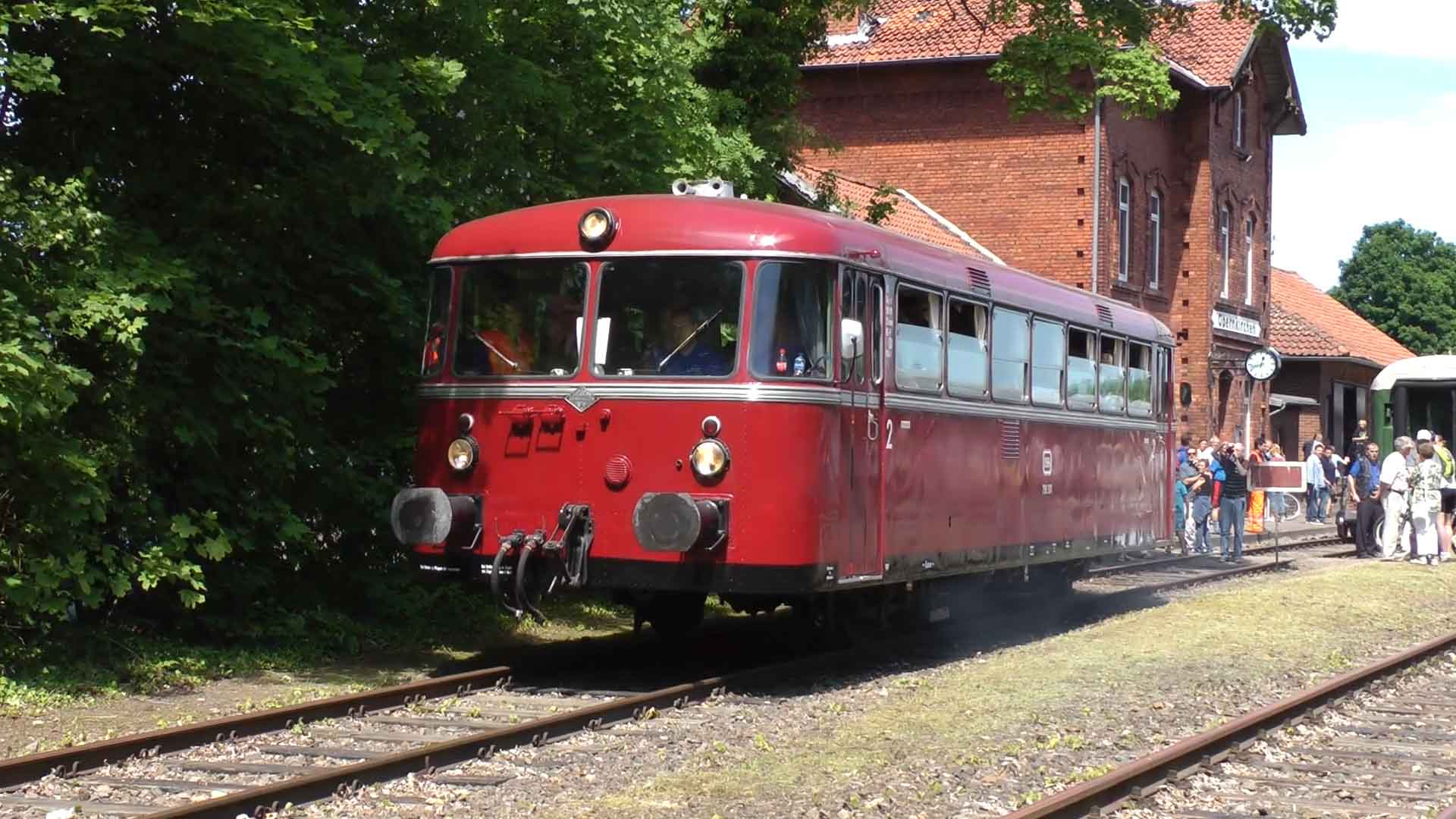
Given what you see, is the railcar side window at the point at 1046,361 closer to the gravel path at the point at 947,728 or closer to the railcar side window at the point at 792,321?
the gravel path at the point at 947,728

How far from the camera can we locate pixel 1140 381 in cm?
1811

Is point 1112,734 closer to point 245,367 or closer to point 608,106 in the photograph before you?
point 245,367

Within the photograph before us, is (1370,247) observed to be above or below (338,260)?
above

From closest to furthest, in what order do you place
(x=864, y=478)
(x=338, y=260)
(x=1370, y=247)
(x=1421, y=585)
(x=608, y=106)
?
1. (x=864, y=478)
2. (x=338, y=260)
3. (x=608, y=106)
4. (x=1421, y=585)
5. (x=1370, y=247)

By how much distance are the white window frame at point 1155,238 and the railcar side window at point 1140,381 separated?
856 inches

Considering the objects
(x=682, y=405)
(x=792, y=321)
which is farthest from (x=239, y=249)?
(x=792, y=321)

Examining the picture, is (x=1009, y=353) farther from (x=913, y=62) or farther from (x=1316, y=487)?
(x=1316, y=487)

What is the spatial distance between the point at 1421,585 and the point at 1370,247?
66.8 meters

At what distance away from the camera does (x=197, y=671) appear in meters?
12.0

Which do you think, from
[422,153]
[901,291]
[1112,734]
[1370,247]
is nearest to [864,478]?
[901,291]

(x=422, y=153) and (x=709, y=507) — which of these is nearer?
(x=709, y=507)

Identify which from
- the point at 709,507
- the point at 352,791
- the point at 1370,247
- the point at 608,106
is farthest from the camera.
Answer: the point at 1370,247

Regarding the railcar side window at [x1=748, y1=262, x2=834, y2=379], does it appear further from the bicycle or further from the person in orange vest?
the bicycle

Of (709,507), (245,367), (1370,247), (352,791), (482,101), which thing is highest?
(1370,247)
